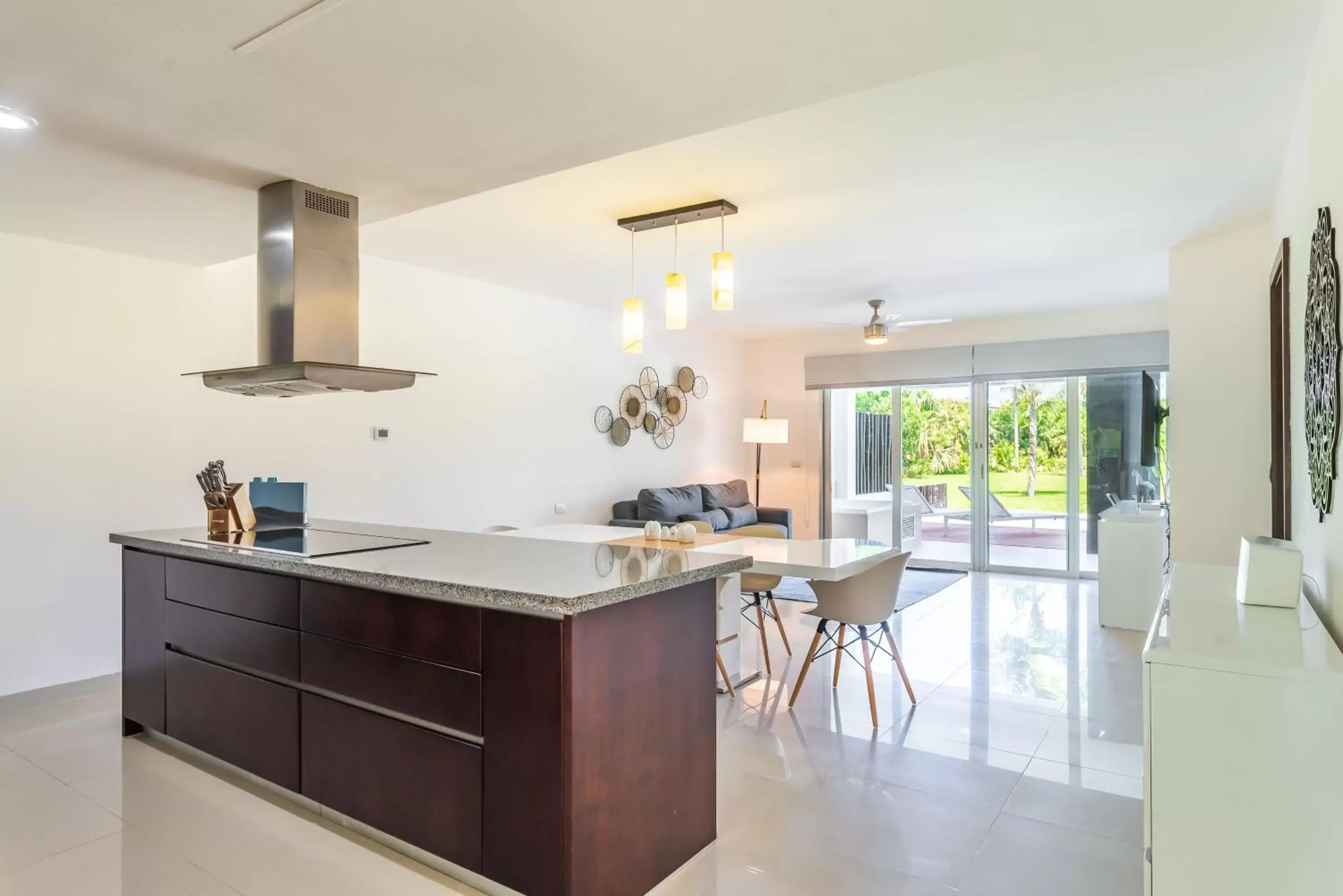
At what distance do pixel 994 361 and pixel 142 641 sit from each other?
7294mm

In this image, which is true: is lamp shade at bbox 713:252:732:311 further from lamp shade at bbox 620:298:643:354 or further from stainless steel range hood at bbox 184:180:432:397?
stainless steel range hood at bbox 184:180:432:397

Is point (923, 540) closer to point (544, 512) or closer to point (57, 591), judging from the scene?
point (544, 512)

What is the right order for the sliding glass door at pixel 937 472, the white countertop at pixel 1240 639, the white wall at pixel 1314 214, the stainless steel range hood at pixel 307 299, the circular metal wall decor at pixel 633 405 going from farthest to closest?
the sliding glass door at pixel 937 472 < the circular metal wall decor at pixel 633 405 < the stainless steel range hood at pixel 307 299 < the white wall at pixel 1314 214 < the white countertop at pixel 1240 639

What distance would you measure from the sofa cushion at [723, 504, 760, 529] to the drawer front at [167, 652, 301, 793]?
16.8ft

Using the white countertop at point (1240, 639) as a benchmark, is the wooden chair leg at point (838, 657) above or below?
below

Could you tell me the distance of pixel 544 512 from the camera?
636cm

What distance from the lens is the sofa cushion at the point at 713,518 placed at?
7.09 meters

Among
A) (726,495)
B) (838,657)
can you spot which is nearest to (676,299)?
(838,657)

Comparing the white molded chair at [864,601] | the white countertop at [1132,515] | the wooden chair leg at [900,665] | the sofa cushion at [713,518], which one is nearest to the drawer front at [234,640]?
the white molded chair at [864,601]

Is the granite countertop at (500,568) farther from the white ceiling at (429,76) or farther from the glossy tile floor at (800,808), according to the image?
the white ceiling at (429,76)

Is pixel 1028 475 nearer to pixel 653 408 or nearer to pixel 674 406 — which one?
pixel 674 406

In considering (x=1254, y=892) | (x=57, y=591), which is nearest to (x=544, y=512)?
(x=57, y=591)

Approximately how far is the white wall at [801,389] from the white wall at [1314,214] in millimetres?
4189

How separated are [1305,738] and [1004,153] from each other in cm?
267
